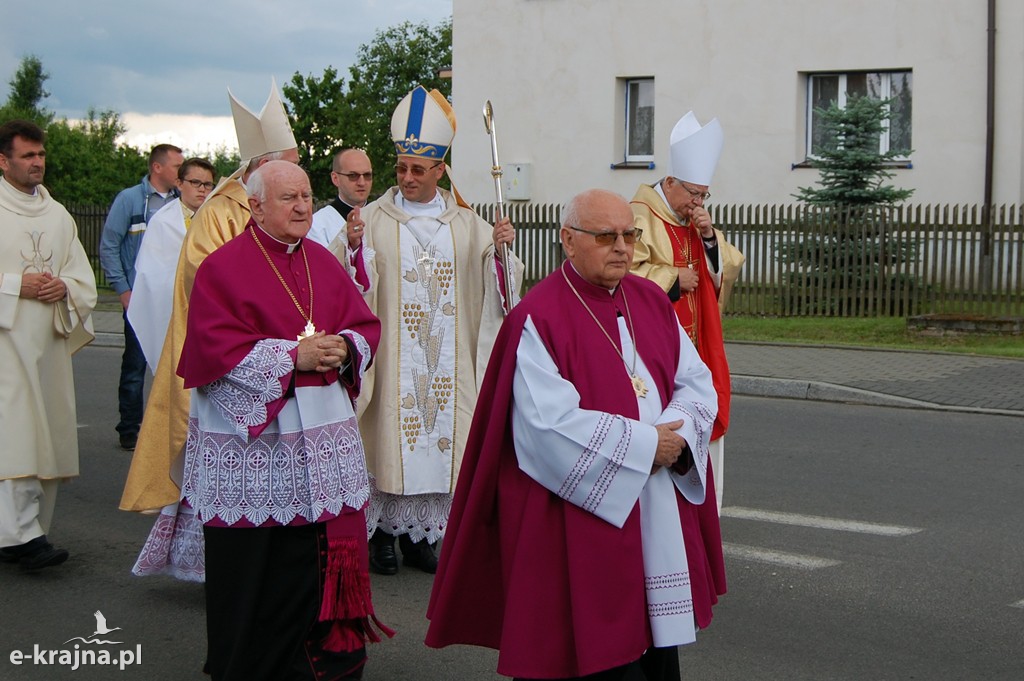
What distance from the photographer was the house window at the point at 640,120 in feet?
80.4

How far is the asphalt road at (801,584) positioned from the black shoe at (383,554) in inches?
3.6

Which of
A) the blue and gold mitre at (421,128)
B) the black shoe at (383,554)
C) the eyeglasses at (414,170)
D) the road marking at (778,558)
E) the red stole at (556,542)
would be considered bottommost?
the road marking at (778,558)

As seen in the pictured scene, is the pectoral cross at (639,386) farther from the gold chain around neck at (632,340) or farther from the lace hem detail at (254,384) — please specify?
the lace hem detail at (254,384)

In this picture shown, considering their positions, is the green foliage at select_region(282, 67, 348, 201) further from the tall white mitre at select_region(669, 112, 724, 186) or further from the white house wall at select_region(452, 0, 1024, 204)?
the tall white mitre at select_region(669, 112, 724, 186)

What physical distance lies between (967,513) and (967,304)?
1103 centimetres

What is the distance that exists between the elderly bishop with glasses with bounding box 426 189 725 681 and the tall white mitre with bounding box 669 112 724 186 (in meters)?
2.14

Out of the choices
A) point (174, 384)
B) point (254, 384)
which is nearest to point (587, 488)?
point (254, 384)

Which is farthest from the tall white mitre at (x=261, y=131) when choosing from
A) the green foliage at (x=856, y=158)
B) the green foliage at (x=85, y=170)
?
the green foliage at (x=85, y=170)

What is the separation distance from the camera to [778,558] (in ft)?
22.2

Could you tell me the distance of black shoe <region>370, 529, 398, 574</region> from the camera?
6.58 m

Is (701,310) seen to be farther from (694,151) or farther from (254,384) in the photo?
(254,384)

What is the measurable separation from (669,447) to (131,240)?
23.8 ft

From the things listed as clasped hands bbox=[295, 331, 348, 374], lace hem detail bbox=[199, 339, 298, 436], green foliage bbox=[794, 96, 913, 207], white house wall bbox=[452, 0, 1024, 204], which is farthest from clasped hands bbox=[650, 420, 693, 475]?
white house wall bbox=[452, 0, 1024, 204]

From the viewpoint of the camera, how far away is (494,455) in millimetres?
4016
